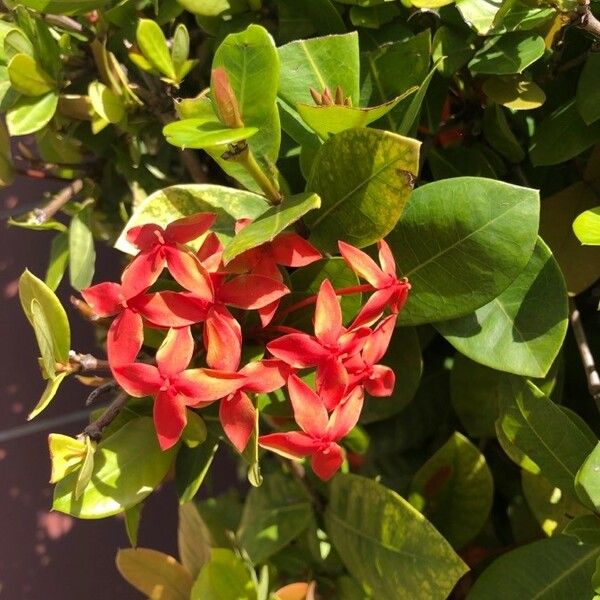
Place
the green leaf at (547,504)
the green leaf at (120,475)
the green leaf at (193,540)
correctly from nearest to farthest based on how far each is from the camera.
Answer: the green leaf at (120,475), the green leaf at (547,504), the green leaf at (193,540)

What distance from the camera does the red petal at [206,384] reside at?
1.38ft

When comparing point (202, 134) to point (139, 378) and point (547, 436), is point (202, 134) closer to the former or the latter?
point (139, 378)

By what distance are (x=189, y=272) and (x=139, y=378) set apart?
64 mm

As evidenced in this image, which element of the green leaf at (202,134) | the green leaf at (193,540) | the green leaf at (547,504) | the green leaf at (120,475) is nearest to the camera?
the green leaf at (202,134)

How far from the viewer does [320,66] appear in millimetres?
502

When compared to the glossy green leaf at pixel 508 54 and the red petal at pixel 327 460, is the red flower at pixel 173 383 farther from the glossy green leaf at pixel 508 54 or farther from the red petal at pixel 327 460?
the glossy green leaf at pixel 508 54

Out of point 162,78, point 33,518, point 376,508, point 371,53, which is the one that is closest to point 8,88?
point 162,78

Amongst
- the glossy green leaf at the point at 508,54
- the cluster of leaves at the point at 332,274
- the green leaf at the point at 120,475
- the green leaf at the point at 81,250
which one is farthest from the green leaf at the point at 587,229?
the green leaf at the point at 81,250

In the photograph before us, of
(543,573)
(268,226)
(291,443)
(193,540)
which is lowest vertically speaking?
(193,540)

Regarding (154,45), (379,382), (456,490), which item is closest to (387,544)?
(456,490)

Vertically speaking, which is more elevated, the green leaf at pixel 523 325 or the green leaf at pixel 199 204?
the green leaf at pixel 199 204

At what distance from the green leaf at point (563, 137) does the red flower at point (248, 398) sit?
0.94ft

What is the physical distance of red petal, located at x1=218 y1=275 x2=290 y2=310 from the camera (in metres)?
0.44

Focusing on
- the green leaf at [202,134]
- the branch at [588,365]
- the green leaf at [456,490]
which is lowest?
the green leaf at [456,490]
